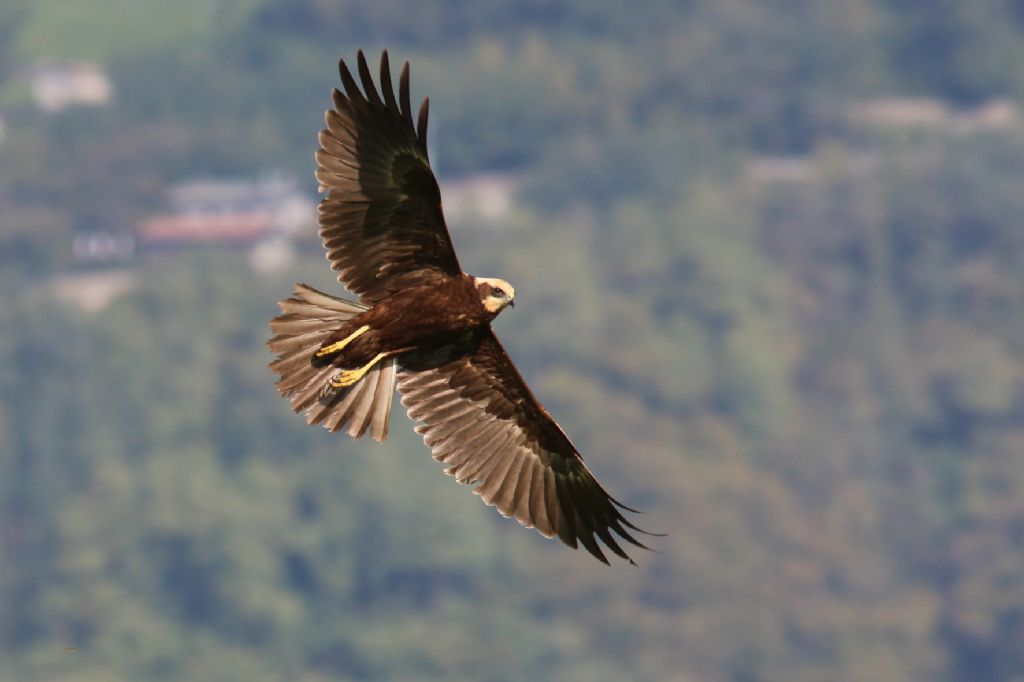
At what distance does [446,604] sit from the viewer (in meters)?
85.1

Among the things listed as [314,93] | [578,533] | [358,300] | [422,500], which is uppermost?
[314,93]

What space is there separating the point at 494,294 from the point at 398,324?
2.35 ft

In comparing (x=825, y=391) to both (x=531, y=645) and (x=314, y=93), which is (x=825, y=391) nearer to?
(x=531, y=645)

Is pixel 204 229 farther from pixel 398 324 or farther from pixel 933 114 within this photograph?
pixel 398 324

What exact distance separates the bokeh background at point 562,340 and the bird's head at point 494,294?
212 feet

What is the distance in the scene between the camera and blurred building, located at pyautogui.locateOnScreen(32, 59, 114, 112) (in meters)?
121

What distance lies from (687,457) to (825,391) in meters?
13.1

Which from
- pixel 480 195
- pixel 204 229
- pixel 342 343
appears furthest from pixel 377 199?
pixel 480 195

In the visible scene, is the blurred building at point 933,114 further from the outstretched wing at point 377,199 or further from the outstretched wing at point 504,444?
the outstretched wing at point 377,199

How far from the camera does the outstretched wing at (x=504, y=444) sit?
55.5 ft

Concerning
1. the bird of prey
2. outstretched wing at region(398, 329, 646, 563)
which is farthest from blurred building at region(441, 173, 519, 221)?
the bird of prey

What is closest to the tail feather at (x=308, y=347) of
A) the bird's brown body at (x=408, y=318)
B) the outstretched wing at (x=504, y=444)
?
the bird's brown body at (x=408, y=318)

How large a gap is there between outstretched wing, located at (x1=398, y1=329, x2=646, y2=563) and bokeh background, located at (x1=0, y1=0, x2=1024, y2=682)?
63.4m

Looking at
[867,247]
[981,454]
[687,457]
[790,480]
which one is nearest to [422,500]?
[687,457]
